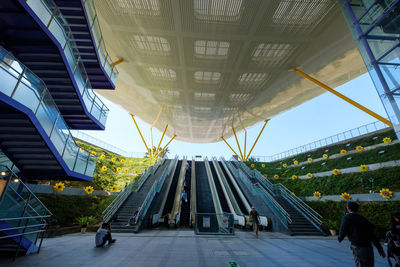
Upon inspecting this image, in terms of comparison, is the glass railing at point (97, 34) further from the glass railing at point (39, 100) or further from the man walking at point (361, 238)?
the man walking at point (361, 238)

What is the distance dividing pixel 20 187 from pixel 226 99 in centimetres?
2101

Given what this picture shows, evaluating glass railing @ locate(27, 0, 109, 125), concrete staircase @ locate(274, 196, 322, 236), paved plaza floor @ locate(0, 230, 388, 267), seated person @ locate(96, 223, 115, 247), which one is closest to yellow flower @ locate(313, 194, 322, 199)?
concrete staircase @ locate(274, 196, 322, 236)

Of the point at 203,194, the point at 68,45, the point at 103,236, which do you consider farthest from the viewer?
the point at 203,194

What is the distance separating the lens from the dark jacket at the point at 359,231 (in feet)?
11.2

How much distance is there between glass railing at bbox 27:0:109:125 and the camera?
6658 mm

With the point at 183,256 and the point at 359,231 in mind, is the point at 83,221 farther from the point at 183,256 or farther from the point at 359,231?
the point at 359,231

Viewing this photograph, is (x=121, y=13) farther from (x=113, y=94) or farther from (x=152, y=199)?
(x=113, y=94)

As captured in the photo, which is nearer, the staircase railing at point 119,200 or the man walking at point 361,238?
the man walking at point 361,238

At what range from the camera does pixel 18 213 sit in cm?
535

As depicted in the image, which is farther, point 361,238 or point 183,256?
point 183,256

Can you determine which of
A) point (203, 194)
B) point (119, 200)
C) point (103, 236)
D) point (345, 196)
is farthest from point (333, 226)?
point (119, 200)

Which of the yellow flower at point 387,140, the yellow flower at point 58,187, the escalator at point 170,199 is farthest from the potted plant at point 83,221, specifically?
the yellow flower at point 387,140

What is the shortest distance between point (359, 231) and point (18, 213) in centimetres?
832

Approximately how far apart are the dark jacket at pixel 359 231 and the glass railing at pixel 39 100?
885 cm
